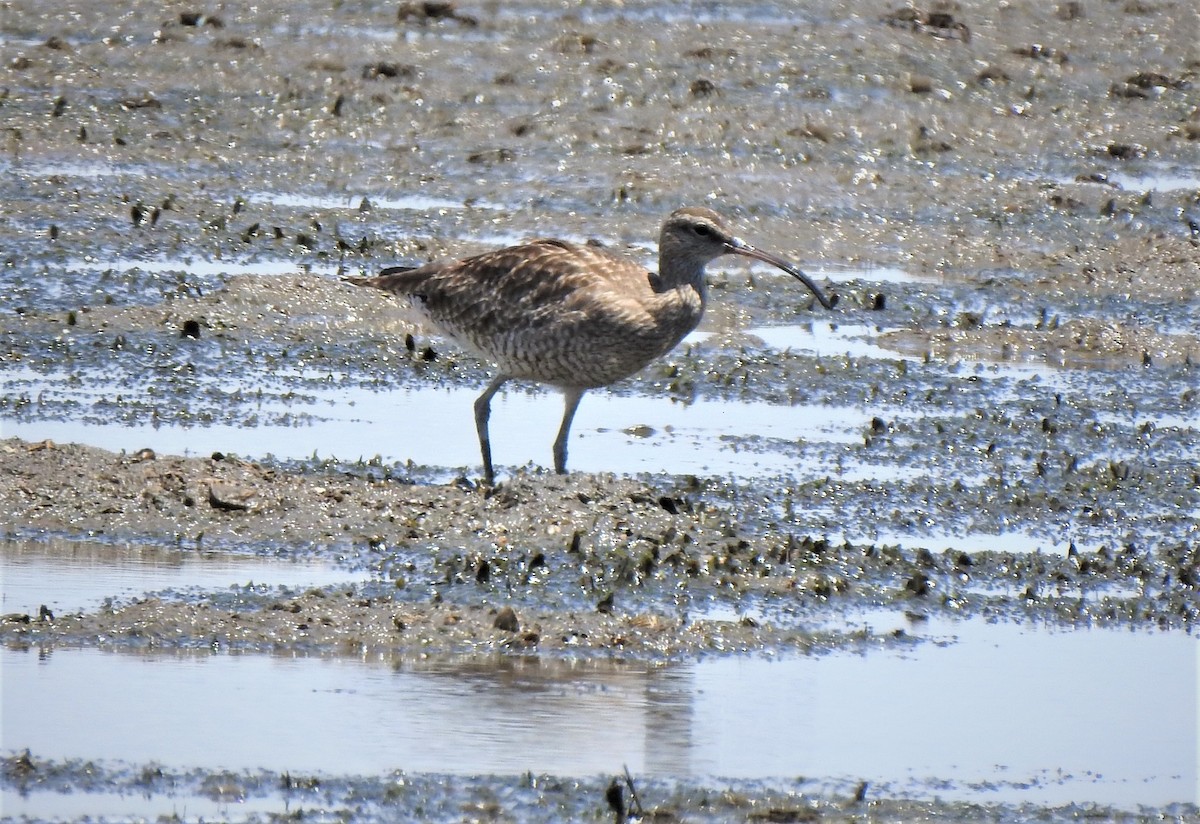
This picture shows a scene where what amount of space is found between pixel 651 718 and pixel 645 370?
4.43 metres

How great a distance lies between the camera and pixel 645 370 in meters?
9.92

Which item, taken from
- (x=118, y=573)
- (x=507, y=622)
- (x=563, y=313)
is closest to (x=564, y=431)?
(x=563, y=313)

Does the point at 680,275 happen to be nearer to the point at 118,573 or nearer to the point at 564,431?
the point at 564,431

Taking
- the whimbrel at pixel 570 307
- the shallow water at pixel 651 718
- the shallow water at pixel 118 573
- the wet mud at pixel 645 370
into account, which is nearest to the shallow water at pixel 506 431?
the wet mud at pixel 645 370

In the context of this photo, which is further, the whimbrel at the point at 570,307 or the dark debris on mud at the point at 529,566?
the whimbrel at the point at 570,307

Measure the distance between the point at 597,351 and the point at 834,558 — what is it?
4.54 ft

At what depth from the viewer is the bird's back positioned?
26.3 feet

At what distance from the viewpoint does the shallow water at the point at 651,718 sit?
5.24 meters

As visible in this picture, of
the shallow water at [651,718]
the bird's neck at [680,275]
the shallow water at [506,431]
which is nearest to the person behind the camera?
the shallow water at [651,718]

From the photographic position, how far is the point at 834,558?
716cm

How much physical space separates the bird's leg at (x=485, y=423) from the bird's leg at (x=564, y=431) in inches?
10.0

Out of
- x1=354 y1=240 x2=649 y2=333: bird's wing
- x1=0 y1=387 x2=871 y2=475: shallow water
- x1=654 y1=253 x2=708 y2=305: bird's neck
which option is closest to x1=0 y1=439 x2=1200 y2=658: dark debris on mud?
x1=0 y1=387 x2=871 y2=475: shallow water

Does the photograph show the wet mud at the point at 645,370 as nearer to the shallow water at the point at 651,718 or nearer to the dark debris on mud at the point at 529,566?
the dark debris on mud at the point at 529,566

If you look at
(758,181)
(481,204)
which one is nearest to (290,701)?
(481,204)
